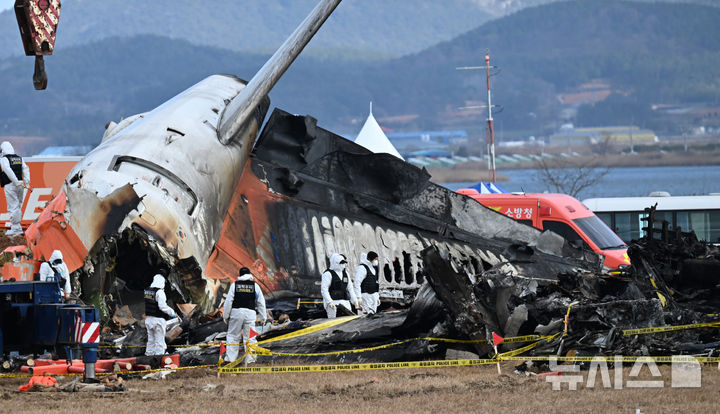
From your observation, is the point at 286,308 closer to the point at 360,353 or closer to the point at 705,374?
the point at 360,353

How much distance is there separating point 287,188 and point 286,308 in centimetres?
315

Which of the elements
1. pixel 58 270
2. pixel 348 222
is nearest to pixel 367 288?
pixel 348 222

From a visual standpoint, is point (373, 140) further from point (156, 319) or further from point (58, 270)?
point (156, 319)

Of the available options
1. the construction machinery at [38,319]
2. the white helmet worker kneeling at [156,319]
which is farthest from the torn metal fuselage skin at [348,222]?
the construction machinery at [38,319]

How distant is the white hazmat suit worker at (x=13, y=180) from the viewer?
70.5ft

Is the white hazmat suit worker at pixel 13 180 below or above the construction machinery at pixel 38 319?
above

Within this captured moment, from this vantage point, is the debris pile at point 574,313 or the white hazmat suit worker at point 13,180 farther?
the white hazmat suit worker at point 13,180

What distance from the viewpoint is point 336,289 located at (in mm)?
18531

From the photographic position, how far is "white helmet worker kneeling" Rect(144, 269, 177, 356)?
15302mm

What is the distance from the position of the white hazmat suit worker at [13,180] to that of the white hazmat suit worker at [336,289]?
24.1 ft

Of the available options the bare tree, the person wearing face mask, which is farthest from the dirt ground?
the bare tree

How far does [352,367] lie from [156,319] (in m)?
3.20

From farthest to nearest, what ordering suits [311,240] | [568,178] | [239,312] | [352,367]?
1. [568,178]
2. [311,240]
3. [239,312]
4. [352,367]

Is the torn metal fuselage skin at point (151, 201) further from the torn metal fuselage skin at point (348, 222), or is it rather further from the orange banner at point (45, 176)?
the orange banner at point (45, 176)
